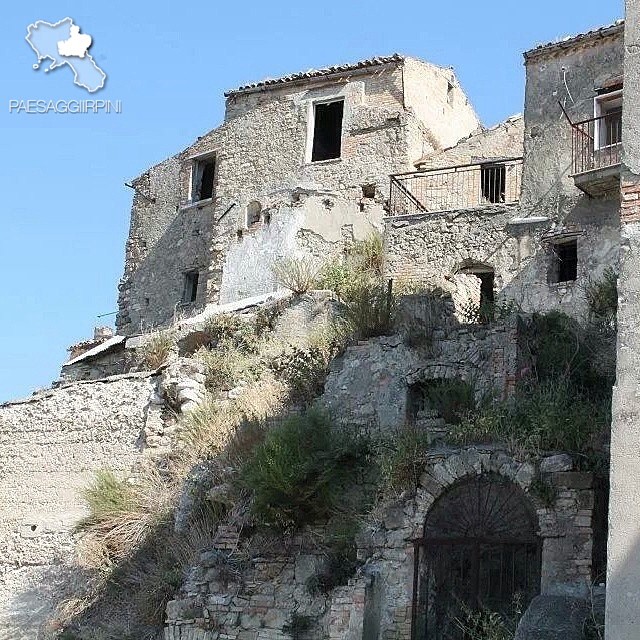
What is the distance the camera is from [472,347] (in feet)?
51.1

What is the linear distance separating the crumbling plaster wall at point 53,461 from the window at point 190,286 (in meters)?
7.15

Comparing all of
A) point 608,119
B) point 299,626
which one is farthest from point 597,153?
point 299,626

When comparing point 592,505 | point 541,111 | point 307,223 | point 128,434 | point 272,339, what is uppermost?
point 541,111

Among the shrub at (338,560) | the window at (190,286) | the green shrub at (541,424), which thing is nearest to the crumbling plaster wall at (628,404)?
the green shrub at (541,424)

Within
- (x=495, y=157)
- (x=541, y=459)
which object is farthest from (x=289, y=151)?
(x=541, y=459)

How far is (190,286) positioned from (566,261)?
33.3ft

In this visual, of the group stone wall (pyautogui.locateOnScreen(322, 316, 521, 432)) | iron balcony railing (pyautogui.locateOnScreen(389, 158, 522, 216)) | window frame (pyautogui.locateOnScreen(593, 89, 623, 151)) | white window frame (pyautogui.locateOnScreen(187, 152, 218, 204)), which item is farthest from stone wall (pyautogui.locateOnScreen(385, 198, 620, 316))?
white window frame (pyautogui.locateOnScreen(187, 152, 218, 204))

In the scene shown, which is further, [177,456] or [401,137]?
[401,137]

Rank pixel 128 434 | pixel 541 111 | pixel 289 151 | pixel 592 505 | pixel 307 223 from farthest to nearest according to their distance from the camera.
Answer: pixel 289 151, pixel 307 223, pixel 541 111, pixel 128 434, pixel 592 505

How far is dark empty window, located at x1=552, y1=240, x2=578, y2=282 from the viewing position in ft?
68.1

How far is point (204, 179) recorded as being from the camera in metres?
29.3

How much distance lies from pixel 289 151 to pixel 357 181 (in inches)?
93.7

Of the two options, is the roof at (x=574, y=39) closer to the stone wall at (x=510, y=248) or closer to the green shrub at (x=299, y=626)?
the stone wall at (x=510, y=248)

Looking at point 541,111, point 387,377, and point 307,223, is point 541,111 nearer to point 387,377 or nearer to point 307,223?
point 307,223
